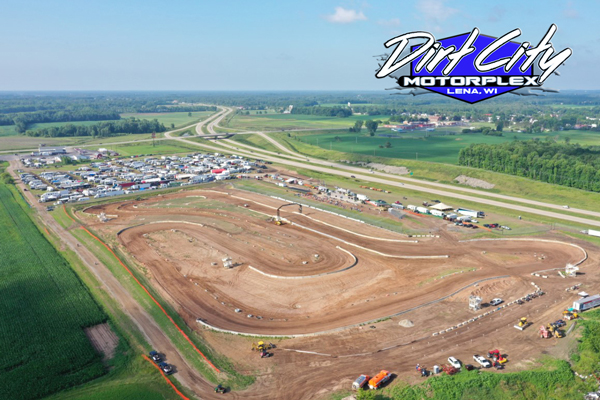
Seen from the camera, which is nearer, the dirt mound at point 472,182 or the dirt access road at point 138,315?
the dirt access road at point 138,315

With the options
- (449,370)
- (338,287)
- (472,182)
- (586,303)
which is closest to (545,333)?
(586,303)

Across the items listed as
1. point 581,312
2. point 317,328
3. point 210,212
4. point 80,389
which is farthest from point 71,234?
point 581,312

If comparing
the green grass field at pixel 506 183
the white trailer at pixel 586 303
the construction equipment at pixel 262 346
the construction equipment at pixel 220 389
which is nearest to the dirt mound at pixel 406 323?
the construction equipment at pixel 262 346

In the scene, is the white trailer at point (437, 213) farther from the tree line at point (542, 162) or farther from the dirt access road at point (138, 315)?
the dirt access road at point (138, 315)

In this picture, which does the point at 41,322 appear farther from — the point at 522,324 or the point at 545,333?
the point at 545,333

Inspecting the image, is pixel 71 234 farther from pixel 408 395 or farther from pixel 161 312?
pixel 408 395

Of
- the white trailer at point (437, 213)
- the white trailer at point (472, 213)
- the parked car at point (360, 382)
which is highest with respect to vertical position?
the white trailer at point (472, 213)

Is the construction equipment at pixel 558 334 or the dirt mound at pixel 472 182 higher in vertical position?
the dirt mound at pixel 472 182
